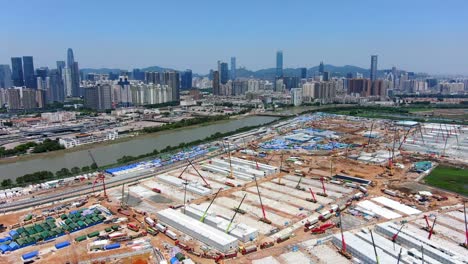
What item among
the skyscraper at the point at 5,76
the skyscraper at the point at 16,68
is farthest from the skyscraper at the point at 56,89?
the skyscraper at the point at 5,76

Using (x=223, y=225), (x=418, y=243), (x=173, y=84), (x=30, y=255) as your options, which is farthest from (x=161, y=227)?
(x=173, y=84)

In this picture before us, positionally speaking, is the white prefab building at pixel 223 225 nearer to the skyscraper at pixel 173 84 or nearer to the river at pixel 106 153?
the river at pixel 106 153

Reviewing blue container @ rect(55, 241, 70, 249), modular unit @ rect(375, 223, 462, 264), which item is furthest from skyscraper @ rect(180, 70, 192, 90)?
modular unit @ rect(375, 223, 462, 264)

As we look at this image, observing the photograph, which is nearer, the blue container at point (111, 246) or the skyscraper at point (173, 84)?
the blue container at point (111, 246)

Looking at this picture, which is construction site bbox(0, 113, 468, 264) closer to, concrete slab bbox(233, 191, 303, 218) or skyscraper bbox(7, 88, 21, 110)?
concrete slab bbox(233, 191, 303, 218)

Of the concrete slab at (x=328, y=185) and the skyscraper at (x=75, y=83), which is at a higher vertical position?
the skyscraper at (x=75, y=83)

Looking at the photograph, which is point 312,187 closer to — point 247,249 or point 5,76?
point 247,249

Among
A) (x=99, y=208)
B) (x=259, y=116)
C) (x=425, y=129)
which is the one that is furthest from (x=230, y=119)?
(x=99, y=208)
